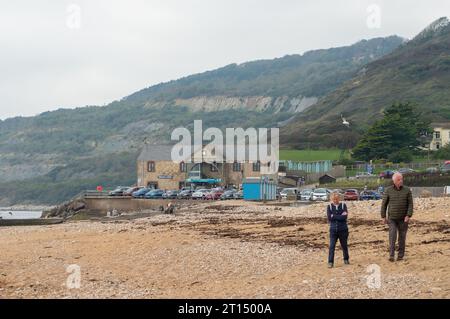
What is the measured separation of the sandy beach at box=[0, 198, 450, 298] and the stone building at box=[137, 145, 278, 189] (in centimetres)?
5943

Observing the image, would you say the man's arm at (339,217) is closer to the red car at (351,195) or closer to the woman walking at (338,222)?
the woman walking at (338,222)

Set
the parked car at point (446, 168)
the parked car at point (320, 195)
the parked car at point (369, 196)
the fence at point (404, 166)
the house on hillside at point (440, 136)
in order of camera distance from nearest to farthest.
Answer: the parked car at point (369, 196) → the parked car at point (320, 195) → the parked car at point (446, 168) → the fence at point (404, 166) → the house on hillside at point (440, 136)

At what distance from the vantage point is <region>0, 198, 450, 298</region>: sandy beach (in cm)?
1576

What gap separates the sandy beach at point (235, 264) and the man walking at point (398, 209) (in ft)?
1.66

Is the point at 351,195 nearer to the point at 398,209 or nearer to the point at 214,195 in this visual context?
the point at 214,195

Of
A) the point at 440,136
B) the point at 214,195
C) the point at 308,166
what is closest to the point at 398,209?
the point at 214,195

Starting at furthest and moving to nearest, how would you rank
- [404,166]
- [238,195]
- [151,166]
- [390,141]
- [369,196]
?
[390,141] → [151,166] → [404,166] → [238,195] → [369,196]

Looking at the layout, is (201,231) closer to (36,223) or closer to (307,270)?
(307,270)

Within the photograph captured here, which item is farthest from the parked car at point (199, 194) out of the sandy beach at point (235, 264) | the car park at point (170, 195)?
the sandy beach at point (235, 264)

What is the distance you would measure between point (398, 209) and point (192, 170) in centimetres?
7504

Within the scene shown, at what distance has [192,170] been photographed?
92.4 meters

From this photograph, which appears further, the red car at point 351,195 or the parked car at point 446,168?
the parked car at point 446,168

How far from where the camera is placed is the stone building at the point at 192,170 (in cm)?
9069

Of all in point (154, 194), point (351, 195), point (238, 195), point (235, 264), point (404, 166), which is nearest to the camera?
point (235, 264)
